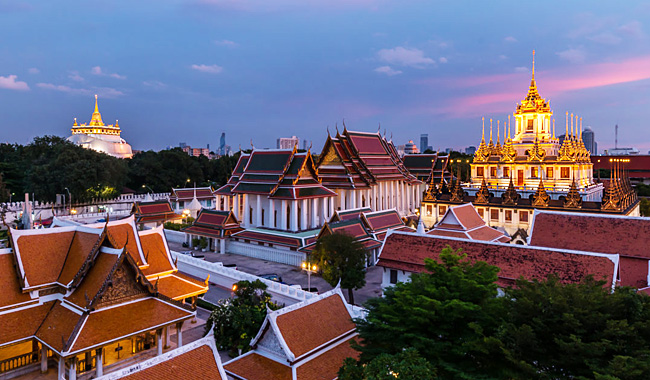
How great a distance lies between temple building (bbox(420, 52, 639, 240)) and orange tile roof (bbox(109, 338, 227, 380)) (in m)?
27.0

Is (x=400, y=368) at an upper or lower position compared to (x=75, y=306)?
upper

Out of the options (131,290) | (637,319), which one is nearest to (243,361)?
(131,290)

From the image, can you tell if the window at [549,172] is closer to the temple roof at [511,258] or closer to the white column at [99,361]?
the temple roof at [511,258]

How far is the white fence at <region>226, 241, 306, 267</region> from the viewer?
27266mm

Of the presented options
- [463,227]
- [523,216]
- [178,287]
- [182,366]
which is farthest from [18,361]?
[523,216]

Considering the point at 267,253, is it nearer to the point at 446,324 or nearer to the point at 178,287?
the point at 178,287

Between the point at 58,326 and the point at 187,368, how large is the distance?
584cm

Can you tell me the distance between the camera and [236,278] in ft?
70.4

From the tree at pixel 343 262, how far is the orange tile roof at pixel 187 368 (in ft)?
31.1

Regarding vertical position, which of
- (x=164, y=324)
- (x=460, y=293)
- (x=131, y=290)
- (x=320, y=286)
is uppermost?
(x=460, y=293)

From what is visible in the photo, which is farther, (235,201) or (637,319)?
(235,201)

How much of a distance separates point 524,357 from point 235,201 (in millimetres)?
30690

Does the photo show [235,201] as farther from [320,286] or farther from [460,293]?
[460,293]

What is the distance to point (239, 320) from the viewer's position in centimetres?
1434
